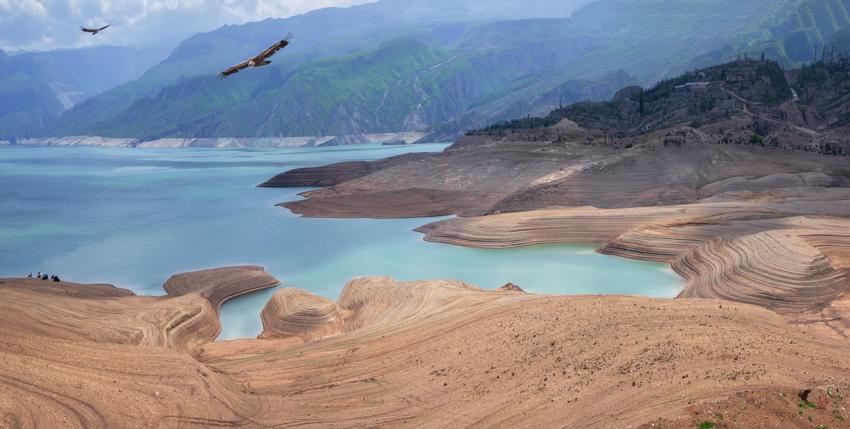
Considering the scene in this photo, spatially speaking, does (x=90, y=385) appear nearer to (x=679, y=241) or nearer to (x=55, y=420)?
(x=55, y=420)

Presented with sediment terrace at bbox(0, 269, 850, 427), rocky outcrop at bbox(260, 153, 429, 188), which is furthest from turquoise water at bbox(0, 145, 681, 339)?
sediment terrace at bbox(0, 269, 850, 427)

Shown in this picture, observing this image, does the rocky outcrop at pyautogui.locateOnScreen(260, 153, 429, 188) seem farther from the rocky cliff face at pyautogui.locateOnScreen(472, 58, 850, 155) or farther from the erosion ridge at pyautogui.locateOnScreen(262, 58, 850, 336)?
the rocky cliff face at pyautogui.locateOnScreen(472, 58, 850, 155)

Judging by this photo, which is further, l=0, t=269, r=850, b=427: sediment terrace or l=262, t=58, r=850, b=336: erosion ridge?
l=262, t=58, r=850, b=336: erosion ridge

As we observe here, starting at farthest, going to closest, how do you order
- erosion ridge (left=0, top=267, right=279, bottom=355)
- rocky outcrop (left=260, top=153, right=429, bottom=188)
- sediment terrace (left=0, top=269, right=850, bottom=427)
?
rocky outcrop (left=260, top=153, right=429, bottom=188) → erosion ridge (left=0, top=267, right=279, bottom=355) → sediment terrace (left=0, top=269, right=850, bottom=427)

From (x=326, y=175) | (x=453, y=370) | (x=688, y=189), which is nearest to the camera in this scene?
(x=453, y=370)

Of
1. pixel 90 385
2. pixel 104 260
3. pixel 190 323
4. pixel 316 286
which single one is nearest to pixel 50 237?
pixel 104 260

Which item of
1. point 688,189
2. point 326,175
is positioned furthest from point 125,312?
point 326,175

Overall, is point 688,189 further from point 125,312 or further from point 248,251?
point 125,312

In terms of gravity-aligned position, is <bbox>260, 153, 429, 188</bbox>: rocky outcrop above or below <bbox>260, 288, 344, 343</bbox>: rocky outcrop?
above
